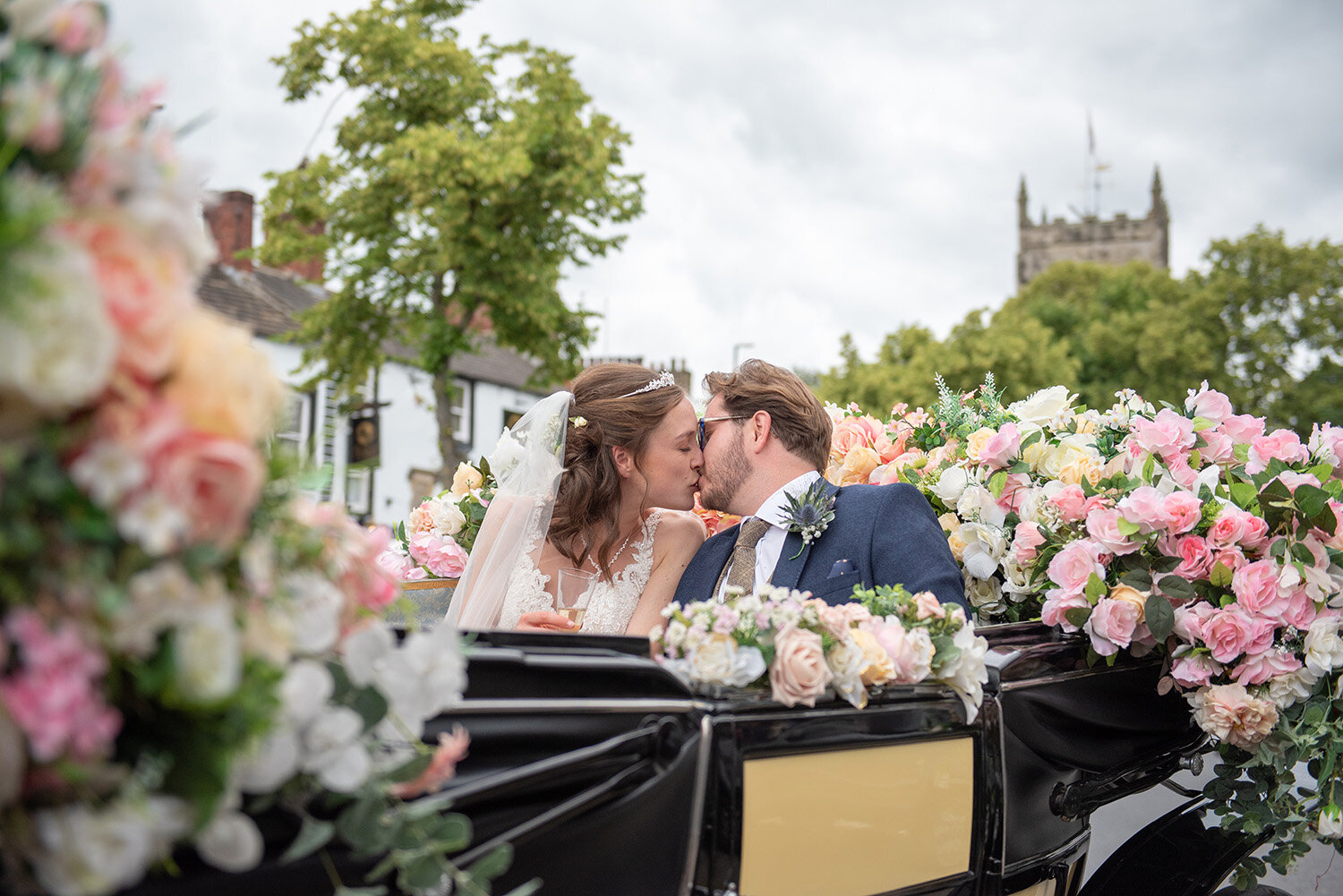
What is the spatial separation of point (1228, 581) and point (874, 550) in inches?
39.0

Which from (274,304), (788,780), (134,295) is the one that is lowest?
(788,780)

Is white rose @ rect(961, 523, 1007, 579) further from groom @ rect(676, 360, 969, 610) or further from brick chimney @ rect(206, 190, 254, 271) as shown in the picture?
brick chimney @ rect(206, 190, 254, 271)

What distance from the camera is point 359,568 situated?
48.6 inches

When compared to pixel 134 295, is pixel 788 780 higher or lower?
lower

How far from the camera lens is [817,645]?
189cm

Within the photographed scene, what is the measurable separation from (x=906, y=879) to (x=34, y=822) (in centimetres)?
168

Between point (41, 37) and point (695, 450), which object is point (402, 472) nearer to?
point (695, 450)

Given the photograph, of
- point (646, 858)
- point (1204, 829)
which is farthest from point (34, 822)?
point (1204, 829)

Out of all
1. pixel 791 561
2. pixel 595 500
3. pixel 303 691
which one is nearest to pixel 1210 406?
pixel 791 561

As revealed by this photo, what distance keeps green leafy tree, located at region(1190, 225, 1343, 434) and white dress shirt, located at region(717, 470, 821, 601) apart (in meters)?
26.9

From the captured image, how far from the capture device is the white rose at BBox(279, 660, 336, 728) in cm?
107

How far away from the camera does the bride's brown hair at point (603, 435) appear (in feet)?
13.2

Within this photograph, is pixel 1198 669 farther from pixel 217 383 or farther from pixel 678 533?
pixel 217 383

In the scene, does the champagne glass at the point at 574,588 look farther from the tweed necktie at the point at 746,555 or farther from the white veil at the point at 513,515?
the tweed necktie at the point at 746,555
